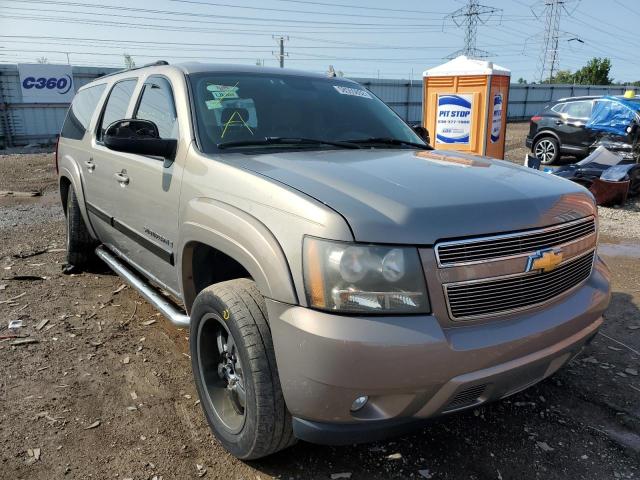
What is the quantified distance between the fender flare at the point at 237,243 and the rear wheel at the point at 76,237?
2635 mm

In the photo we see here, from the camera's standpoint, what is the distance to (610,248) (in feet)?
20.9

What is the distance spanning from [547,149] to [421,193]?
12815 millimetres

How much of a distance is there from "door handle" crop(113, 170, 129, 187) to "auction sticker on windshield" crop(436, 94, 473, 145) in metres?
6.61

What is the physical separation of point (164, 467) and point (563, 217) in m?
2.21

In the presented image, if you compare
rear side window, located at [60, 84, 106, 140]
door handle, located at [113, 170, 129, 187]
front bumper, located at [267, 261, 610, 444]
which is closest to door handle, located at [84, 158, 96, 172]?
rear side window, located at [60, 84, 106, 140]

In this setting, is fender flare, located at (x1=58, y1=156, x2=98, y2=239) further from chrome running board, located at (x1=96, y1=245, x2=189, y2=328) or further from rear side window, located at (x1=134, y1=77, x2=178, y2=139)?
rear side window, located at (x1=134, y1=77, x2=178, y2=139)

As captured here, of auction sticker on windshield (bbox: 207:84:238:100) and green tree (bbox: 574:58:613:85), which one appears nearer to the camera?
auction sticker on windshield (bbox: 207:84:238:100)

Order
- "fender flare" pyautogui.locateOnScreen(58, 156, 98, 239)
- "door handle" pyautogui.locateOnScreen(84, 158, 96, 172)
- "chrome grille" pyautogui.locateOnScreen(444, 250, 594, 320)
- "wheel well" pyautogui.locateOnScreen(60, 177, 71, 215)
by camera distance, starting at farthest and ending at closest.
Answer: "wheel well" pyautogui.locateOnScreen(60, 177, 71, 215) < "fender flare" pyautogui.locateOnScreen(58, 156, 98, 239) < "door handle" pyautogui.locateOnScreen(84, 158, 96, 172) < "chrome grille" pyautogui.locateOnScreen(444, 250, 594, 320)

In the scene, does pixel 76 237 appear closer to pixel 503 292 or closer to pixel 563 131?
pixel 503 292

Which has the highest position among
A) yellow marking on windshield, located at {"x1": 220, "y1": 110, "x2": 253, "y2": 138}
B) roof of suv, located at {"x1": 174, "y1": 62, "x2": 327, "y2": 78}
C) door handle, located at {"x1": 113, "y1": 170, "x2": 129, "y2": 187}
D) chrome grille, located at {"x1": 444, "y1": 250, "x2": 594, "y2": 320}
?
roof of suv, located at {"x1": 174, "y1": 62, "x2": 327, "y2": 78}

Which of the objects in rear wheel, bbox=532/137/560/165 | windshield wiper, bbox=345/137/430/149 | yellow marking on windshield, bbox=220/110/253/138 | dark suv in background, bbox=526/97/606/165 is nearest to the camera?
yellow marking on windshield, bbox=220/110/253/138

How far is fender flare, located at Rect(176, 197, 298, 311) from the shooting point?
205 cm

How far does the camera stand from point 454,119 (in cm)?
895

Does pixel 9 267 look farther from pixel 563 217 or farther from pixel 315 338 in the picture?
pixel 563 217
